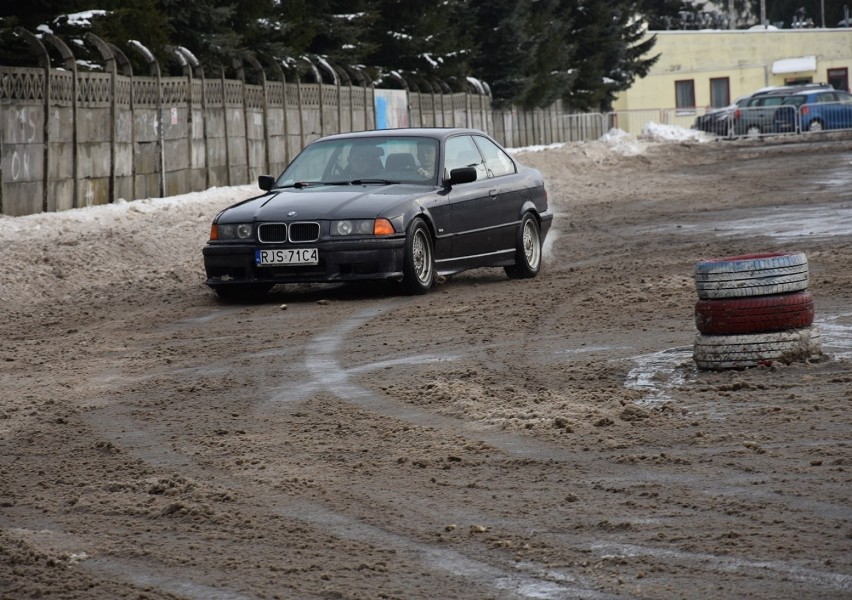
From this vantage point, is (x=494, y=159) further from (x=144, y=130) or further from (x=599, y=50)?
(x=599, y=50)

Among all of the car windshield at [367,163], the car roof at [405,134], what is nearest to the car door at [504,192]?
the car roof at [405,134]

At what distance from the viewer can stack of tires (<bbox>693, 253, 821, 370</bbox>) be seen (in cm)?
825

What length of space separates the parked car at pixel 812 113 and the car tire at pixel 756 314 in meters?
50.5

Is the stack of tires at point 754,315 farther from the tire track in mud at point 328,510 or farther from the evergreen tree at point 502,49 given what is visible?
the evergreen tree at point 502,49

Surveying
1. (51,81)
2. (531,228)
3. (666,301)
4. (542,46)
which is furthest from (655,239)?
(542,46)

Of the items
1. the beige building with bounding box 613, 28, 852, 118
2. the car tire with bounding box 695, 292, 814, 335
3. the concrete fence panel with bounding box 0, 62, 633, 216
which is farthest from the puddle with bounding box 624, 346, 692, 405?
the beige building with bounding box 613, 28, 852, 118

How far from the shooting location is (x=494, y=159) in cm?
1494

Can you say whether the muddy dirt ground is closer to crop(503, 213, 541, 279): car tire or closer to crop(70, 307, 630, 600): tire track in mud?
crop(70, 307, 630, 600): tire track in mud

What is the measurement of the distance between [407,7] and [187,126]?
69.2ft

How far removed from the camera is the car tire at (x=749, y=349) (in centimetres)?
825

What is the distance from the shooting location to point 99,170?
2161cm

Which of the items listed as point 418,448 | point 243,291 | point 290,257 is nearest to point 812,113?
point 243,291

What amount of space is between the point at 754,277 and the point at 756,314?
200mm

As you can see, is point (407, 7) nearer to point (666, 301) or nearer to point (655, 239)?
point (655, 239)
